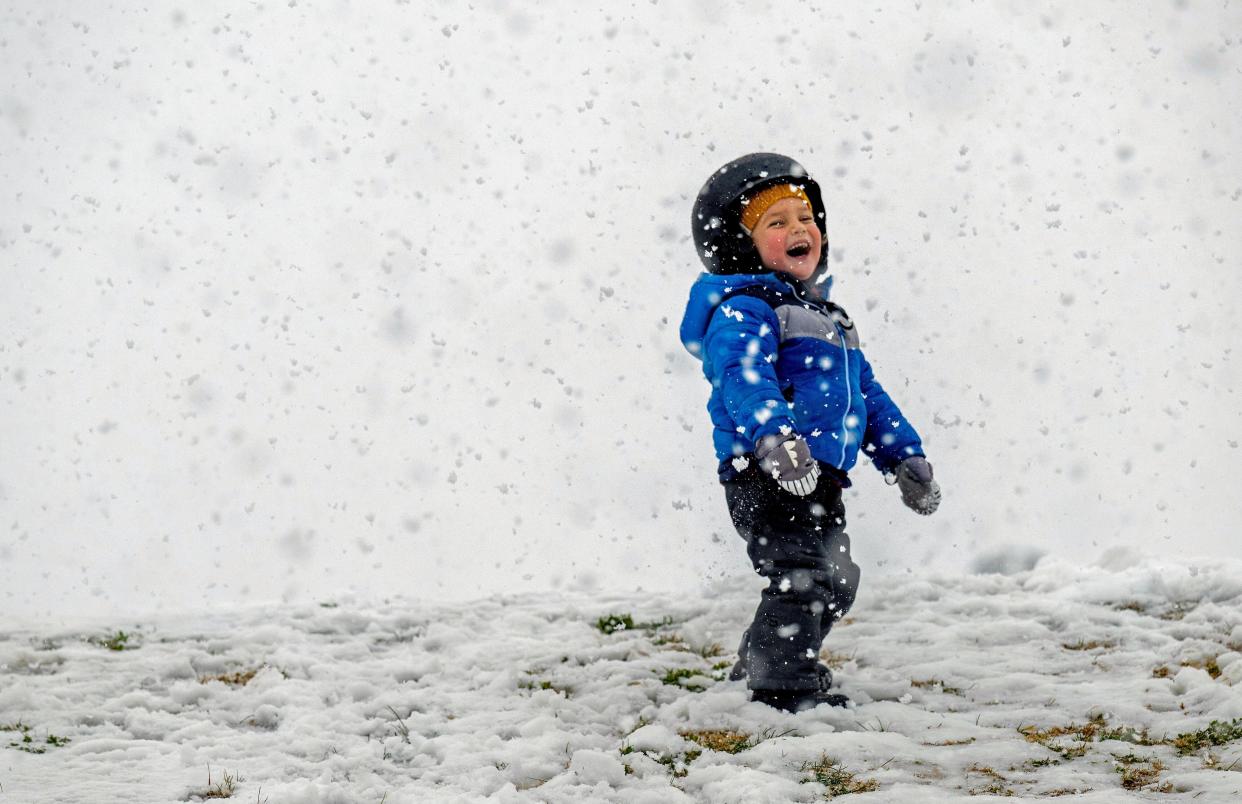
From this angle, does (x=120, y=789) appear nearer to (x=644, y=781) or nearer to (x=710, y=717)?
(x=644, y=781)

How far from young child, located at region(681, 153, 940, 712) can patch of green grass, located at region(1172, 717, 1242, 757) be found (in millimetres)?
1108

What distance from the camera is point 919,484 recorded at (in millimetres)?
4113

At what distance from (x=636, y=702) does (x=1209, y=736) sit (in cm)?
194

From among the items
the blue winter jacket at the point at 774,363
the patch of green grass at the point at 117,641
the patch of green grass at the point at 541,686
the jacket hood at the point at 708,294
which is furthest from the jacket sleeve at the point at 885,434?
the patch of green grass at the point at 117,641

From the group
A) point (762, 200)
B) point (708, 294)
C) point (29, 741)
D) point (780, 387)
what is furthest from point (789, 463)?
point (29, 741)

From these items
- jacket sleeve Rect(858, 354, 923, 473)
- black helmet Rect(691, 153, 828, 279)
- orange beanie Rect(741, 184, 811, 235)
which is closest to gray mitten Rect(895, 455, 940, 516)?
jacket sleeve Rect(858, 354, 923, 473)

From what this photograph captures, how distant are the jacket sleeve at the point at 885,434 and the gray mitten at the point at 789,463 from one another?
892mm

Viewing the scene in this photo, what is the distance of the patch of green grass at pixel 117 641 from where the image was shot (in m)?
4.99

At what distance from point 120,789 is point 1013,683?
319 centimetres

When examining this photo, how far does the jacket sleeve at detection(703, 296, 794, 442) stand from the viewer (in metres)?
3.45

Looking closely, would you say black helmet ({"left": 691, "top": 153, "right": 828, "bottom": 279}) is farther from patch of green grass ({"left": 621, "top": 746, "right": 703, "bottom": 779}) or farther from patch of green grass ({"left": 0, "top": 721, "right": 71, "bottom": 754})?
patch of green grass ({"left": 0, "top": 721, "right": 71, "bottom": 754})

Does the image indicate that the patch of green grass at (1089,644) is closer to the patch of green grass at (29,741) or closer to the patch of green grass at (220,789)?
the patch of green grass at (220,789)

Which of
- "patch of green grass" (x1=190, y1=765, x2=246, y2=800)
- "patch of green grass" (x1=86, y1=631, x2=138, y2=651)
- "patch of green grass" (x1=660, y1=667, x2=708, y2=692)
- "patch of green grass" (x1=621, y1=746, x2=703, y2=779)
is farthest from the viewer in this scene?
"patch of green grass" (x1=86, y1=631, x2=138, y2=651)

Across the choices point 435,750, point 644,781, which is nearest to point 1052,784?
point 644,781
